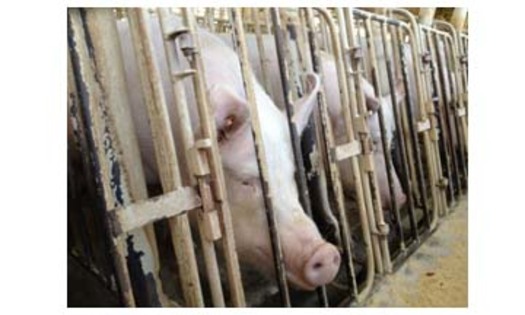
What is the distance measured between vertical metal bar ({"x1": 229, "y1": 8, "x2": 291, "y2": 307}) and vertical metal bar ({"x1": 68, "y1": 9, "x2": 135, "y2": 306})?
32 cm

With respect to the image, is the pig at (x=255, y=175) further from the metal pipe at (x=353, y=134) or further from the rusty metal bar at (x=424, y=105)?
the rusty metal bar at (x=424, y=105)

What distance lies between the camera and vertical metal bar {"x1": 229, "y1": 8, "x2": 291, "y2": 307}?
105 centimetres

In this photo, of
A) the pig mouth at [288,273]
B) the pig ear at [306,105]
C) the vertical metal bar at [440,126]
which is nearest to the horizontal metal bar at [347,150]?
the pig ear at [306,105]

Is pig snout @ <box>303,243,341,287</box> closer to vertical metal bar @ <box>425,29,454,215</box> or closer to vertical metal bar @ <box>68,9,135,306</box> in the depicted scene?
vertical metal bar @ <box>68,9,135,306</box>

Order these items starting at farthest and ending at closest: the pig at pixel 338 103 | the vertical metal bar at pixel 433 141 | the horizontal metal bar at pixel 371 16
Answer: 1. the vertical metal bar at pixel 433 141
2. the pig at pixel 338 103
3. the horizontal metal bar at pixel 371 16

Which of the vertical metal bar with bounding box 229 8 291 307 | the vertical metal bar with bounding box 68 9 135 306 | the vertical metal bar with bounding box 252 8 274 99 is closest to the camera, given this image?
the vertical metal bar with bounding box 68 9 135 306

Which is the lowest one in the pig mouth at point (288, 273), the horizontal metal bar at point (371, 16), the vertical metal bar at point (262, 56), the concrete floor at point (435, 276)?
the concrete floor at point (435, 276)

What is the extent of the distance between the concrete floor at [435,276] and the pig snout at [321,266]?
208 mm

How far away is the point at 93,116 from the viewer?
32.7 inches

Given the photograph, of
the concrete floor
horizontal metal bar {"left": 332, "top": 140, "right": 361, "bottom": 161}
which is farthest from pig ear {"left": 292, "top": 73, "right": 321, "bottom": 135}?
the concrete floor

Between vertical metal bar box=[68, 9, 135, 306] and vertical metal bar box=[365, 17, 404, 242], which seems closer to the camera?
vertical metal bar box=[68, 9, 135, 306]

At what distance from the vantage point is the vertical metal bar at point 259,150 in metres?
1.05

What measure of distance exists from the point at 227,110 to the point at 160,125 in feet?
0.74
